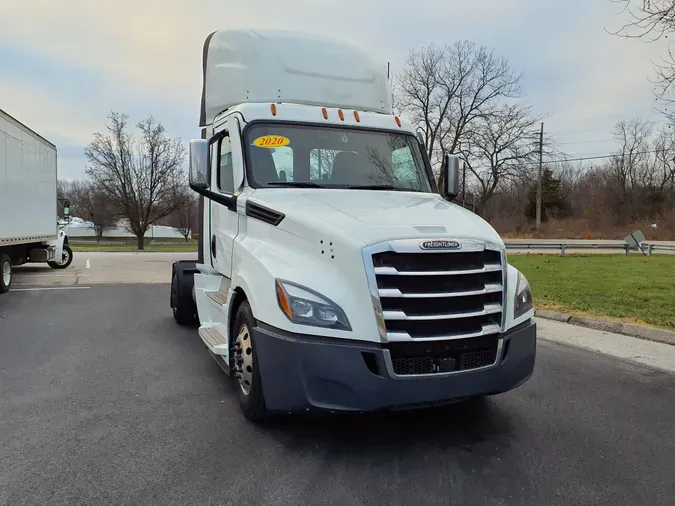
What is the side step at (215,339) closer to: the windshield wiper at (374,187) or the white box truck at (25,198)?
the windshield wiper at (374,187)

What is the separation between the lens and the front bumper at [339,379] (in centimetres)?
352

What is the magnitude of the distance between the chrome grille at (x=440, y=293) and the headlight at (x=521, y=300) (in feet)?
0.74

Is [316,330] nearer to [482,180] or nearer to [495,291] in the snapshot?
[495,291]

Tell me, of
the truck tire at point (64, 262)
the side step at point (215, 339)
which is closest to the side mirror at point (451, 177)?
the side step at point (215, 339)

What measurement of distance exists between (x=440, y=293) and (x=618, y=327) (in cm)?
577

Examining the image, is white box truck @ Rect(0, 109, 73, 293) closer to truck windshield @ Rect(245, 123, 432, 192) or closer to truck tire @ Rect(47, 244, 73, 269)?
truck tire @ Rect(47, 244, 73, 269)

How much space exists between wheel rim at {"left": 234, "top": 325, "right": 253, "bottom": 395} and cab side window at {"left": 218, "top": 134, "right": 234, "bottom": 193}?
1.58 metres

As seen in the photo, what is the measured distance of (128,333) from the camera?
25.9 ft

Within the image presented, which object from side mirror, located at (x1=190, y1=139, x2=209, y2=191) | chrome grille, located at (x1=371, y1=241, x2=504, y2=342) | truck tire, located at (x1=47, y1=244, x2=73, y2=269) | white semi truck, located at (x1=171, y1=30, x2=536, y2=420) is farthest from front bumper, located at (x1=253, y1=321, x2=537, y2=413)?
truck tire, located at (x1=47, y1=244, x2=73, y2=269)

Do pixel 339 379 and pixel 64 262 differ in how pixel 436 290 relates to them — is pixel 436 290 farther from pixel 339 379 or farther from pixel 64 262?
pixel 64 262

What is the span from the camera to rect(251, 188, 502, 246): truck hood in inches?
148

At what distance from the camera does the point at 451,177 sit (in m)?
5.75

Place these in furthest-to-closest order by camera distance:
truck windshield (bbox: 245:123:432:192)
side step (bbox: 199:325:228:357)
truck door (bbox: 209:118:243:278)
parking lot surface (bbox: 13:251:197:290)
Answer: parking lot surface (bbox: 13:251:197:290), truck door (bbox: 209:118:243:278), truck windshield (bbox: 245:123:432:192), side step (bbox: 199:325:228:357)

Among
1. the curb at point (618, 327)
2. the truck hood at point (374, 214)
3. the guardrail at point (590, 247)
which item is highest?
the truck hood at point (374, 214)
